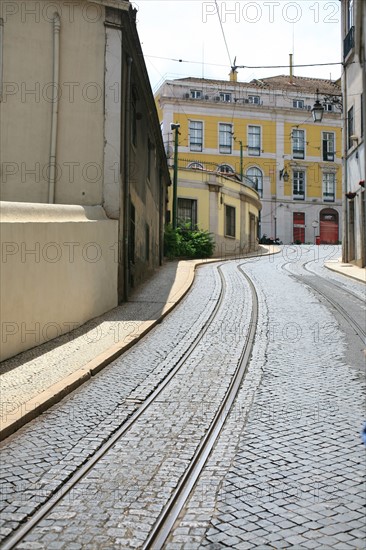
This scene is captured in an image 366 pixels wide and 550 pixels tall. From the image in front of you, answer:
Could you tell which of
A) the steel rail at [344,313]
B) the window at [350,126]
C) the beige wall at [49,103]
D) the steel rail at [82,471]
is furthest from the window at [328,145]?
the steel rail at [82,471]

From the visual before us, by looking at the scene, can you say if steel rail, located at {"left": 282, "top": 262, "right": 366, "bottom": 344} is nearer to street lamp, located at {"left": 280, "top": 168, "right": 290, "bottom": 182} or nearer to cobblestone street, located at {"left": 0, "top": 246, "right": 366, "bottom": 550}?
cobblestone street, located at {"left": 0, "top": 246, "right": 366, "bottom": 550}

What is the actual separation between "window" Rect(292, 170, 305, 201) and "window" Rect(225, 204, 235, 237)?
22078 mm

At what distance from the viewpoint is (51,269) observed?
10203 mm

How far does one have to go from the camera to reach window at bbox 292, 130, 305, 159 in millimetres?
55969

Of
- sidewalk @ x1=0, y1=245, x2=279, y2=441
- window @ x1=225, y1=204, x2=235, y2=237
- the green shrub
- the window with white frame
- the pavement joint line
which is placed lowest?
sidewalk @ x1=0, y1=245, x2=279, y2=441

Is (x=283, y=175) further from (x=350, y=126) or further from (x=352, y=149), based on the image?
(x=352, y=149)

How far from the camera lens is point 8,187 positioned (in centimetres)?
1302

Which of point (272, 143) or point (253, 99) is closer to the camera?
point (272, 143)

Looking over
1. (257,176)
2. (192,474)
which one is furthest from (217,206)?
(192,474)

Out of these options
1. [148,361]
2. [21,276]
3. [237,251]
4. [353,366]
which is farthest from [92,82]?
[237,251]

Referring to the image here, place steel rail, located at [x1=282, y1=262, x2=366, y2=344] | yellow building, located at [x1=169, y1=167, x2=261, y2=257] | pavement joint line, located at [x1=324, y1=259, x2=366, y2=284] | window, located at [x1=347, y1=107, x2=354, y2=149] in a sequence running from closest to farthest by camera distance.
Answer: steel rail, located at [x1=282, y1=262, x2=366, y2=344] < pavement joint line, located at [x1=324, y1=259, x2=366, y2=284] < window, located at [x1=347, y1=107, x2=354, y2=149] < yellow building, located at [x1=169, y1=167, x2=261, y2=257]

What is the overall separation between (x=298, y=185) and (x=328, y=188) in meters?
2.88

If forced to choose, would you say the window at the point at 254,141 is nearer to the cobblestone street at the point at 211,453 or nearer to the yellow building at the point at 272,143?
the yellow building at the point at 272,143

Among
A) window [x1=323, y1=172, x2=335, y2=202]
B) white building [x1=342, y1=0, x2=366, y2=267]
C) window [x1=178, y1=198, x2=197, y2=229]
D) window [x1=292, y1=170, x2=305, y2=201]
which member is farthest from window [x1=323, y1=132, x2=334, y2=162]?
white building [x1=342, y1=0, x2=366, y2=267]
